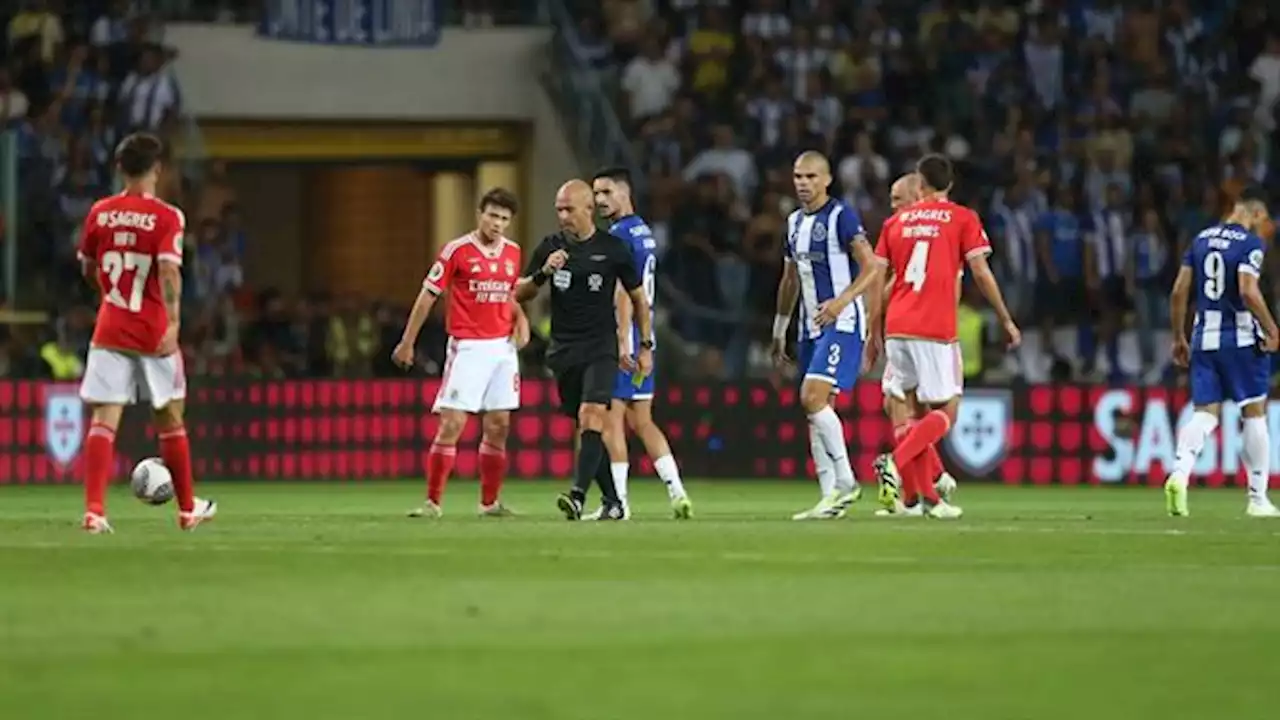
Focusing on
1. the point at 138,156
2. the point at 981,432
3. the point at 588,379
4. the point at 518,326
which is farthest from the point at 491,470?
the point at 981,432

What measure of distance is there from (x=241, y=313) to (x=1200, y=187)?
10.0 metres

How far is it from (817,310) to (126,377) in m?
4.60

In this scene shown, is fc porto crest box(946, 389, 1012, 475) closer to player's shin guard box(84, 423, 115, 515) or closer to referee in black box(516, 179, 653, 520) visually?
referee in black box(516, 179, 653, 520)

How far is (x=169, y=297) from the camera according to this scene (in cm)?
1675

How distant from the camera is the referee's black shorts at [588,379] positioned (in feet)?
63.9

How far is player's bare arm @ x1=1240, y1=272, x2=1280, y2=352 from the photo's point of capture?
20.2 meters

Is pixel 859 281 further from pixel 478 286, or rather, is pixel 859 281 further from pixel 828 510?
pixel 478 286

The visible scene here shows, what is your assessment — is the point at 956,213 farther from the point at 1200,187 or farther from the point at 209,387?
the point at 1200,187

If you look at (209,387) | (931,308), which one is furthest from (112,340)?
(209,387)

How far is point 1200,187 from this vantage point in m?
33.3

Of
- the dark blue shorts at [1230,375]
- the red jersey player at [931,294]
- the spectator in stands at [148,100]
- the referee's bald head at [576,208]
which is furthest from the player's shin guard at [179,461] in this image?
the spectator in stands at [148,100]

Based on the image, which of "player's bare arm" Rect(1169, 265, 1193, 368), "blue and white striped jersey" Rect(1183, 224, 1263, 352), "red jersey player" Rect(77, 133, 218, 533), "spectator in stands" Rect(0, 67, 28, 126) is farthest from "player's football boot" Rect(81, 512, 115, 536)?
"spectator in stands" Rect(0, 67, 28, 126)

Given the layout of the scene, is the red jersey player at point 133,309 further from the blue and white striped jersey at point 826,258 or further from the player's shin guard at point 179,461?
the blue and white striped jersey at point 826,258

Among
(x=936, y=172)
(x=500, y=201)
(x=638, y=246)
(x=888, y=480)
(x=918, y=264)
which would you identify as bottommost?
(x=888, y=480)
